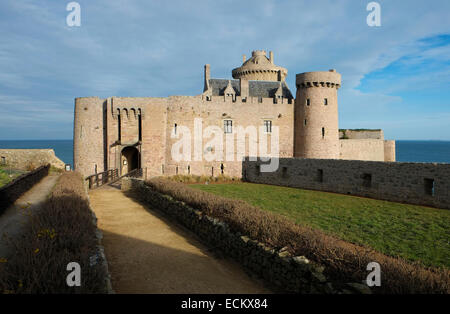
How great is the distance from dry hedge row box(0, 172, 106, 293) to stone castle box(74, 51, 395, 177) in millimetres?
20701

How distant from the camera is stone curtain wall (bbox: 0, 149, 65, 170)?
30719mm

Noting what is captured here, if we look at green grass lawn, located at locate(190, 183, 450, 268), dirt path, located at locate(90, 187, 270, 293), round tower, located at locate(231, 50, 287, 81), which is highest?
round tower, located at locate(231, 50, 287, 81)

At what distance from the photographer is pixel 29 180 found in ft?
54.2

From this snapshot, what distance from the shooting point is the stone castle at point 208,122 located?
27.7 meters

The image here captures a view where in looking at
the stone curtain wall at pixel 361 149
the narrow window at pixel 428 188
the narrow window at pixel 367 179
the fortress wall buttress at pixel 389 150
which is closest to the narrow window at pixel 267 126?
the stone curtain wall at pixel 361 149

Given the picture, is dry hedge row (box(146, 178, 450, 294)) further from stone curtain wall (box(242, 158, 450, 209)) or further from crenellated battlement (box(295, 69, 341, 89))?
crenellated battlement (box(295, 69, 341, 89))

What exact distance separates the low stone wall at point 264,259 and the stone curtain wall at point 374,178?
11707 mm

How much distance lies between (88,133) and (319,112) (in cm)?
2183

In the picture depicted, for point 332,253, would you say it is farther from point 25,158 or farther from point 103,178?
point 25,158

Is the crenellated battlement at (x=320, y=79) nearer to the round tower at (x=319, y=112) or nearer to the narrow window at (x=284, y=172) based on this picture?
the round tower at (x=319, y=112)

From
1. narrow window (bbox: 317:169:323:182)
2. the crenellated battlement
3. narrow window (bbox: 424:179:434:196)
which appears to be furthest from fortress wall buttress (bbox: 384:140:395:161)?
narrow window (bbox: 424:179:434:196)
